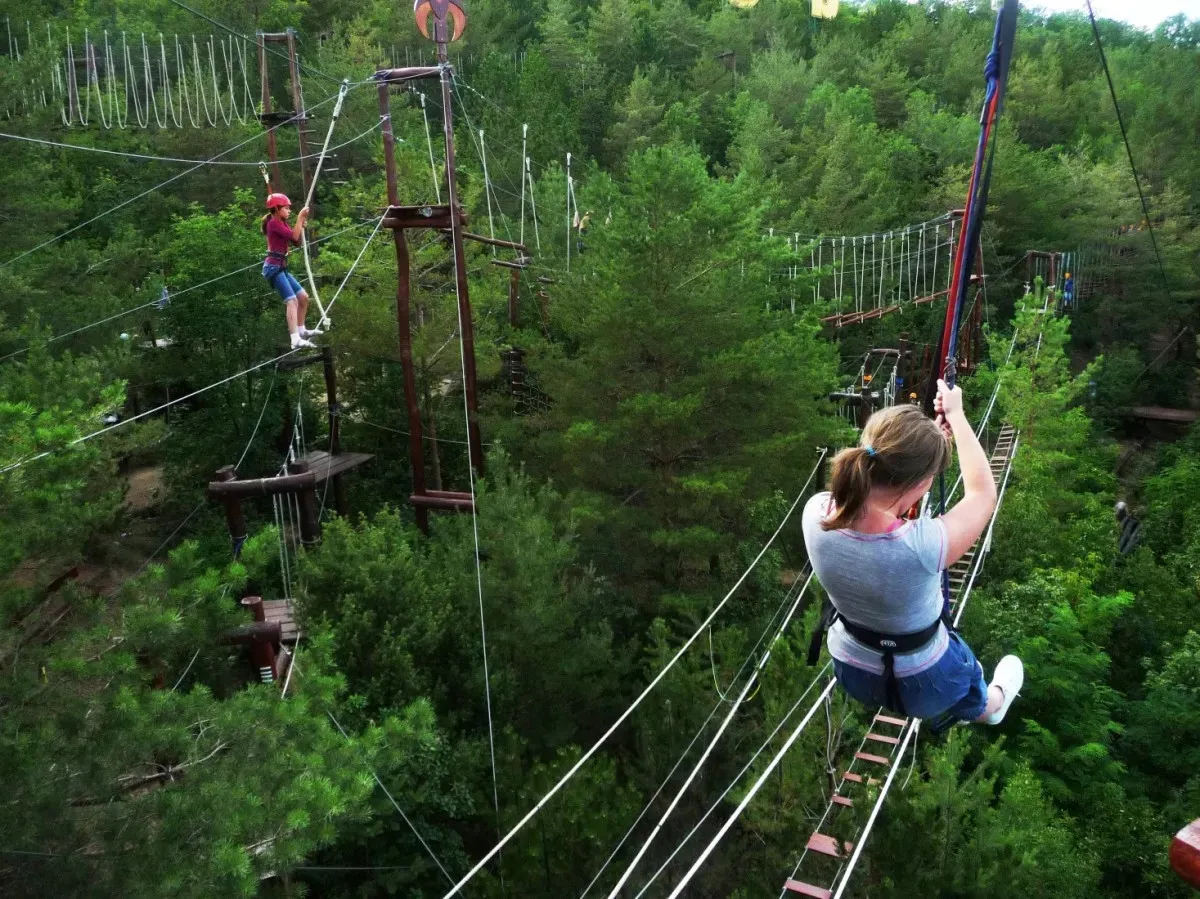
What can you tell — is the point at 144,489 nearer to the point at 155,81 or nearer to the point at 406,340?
the point at 406,340

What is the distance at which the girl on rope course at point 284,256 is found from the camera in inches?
291

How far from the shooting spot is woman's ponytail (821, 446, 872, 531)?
7.08ft

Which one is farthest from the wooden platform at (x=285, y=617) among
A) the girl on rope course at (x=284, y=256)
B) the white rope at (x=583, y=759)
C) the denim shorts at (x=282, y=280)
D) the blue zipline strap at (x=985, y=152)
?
the blue zipline strap at (x=985, y=152)

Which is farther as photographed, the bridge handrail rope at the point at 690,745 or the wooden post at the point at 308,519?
the wooden post at the point at 308,519

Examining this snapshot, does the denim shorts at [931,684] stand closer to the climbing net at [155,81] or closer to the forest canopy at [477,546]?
the forest canopy at [477,546]

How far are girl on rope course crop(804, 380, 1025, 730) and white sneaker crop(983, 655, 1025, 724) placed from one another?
1.32ft

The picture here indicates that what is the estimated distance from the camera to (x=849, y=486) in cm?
219

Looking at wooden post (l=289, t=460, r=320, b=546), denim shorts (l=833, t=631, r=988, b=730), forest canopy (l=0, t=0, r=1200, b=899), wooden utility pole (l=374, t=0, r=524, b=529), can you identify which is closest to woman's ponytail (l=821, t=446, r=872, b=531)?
denim shorts (l=833, t=631, r=988, b=730)

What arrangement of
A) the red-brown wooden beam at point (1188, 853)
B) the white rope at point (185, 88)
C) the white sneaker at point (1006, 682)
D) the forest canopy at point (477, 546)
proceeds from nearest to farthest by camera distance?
1. the red-brown wooden beam at point (1188, 853)
2. the white sneaker at point (1006, 682)
3. the forest canopy at point (477, 546)
4. the white rope at point (185, 88)

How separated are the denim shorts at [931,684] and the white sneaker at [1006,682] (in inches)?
8.4

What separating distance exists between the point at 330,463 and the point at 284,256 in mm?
7793

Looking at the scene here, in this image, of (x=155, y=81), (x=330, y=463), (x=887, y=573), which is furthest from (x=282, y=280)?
(x=155, y=81)

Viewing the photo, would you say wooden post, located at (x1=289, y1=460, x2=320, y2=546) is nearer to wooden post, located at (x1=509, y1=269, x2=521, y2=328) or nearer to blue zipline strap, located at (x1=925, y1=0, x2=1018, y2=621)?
wooden post, located at (x1=509, y1=269, x2=521, y2=328)

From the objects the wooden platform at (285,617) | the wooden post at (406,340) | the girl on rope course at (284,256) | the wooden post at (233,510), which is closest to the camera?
the girl on rope course at (284,256)
